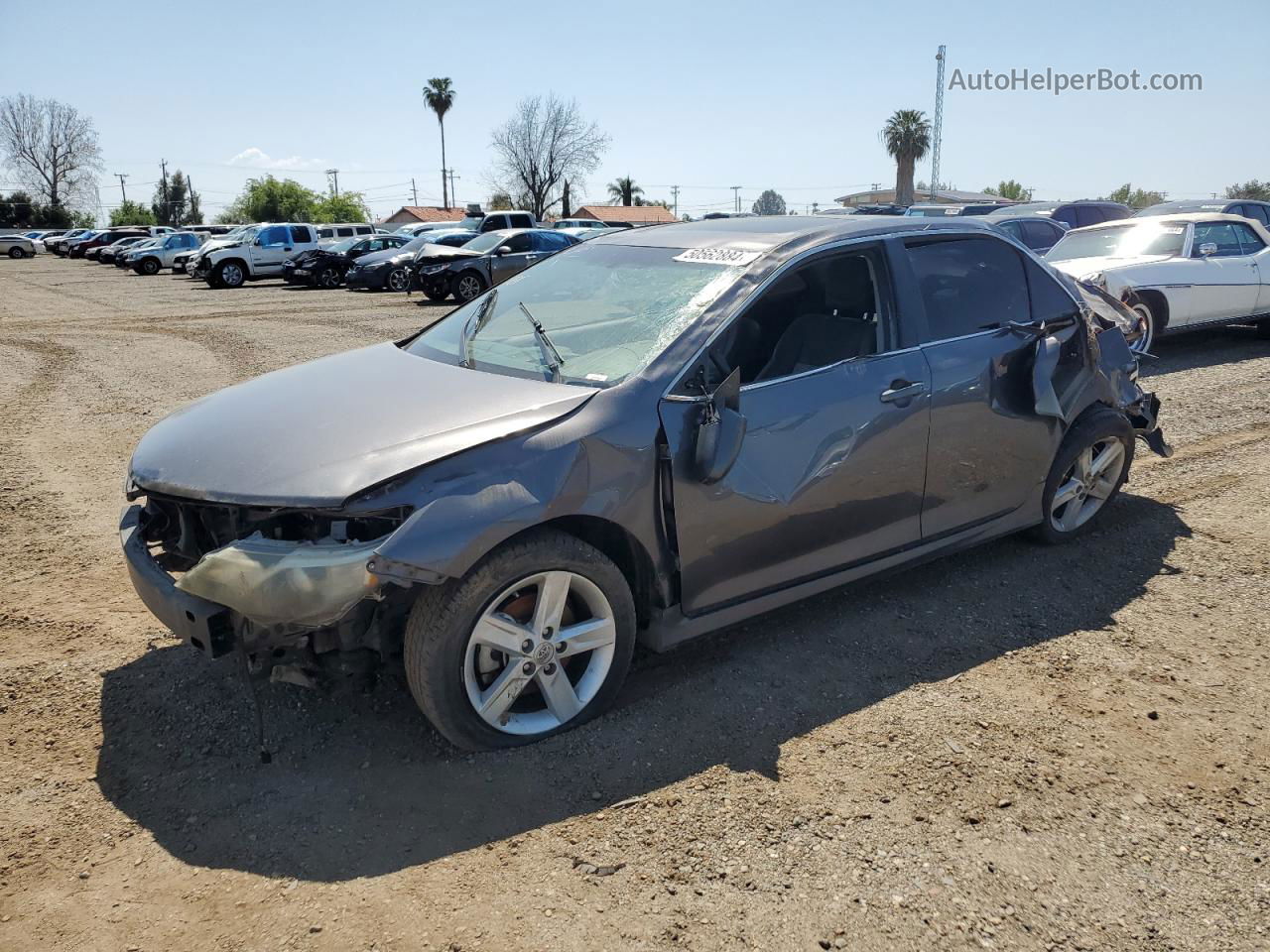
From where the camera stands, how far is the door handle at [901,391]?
3.82 meters

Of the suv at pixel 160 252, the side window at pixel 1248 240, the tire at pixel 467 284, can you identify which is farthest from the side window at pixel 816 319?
the suv at pixel 160 252

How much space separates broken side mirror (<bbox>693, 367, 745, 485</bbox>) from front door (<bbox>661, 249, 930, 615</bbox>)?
33 millimetres

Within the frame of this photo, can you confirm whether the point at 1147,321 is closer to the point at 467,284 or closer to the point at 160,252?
the point at 467,284

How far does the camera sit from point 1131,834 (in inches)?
110

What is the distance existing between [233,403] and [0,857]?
67.3 inches

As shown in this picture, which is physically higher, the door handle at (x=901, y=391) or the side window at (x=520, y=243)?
the side window at (x=520, y=243)

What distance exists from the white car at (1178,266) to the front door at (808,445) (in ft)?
22.3

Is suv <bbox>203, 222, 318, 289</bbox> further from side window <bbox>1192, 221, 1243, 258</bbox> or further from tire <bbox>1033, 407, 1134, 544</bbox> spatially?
tire <bbox>1033, 407, 1134, 544</bbox>

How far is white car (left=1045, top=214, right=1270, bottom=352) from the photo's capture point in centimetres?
984

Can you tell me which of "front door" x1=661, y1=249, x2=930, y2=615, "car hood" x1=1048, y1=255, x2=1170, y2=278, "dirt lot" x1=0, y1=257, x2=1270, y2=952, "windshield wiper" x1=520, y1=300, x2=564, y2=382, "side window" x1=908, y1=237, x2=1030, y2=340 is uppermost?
"car hood" x1=1048, y1=255, x2=1170, y2=278

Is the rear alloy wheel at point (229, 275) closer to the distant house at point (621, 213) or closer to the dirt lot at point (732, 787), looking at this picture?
the dirt lot at point (732, 787)

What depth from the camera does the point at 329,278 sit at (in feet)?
84.7

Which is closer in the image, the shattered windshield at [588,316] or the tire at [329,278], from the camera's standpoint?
the shattered windshield at [588,316]

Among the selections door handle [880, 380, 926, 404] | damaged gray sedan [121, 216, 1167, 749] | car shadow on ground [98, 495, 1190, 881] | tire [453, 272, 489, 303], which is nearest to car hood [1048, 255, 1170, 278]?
damaged gray sedan [121, 216, 1167, 749]
